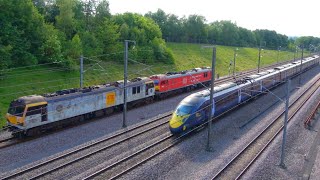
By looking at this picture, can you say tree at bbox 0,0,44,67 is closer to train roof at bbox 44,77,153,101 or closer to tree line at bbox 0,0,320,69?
tree line at bbox 0,0,320,69

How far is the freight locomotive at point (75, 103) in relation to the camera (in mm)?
25062

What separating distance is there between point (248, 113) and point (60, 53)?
2693cm

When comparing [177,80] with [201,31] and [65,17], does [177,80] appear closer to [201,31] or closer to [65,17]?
[65,17]

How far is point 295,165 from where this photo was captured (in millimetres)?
22250

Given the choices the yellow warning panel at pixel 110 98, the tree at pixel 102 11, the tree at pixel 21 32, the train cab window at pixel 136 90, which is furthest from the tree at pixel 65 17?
the yellow warning panel at pixel 110 98

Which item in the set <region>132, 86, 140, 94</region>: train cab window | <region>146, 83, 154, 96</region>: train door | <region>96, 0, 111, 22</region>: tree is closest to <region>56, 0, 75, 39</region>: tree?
<region>96, 0, 111, 22</region>: tree

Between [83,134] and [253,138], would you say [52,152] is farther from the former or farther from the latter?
[253,138]

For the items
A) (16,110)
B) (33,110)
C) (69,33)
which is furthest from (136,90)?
(69,33)

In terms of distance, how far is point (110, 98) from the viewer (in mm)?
32594

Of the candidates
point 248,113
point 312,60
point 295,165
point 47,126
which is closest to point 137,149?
point 47,126

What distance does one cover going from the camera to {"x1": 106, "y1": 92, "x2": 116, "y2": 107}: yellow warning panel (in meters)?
32.2

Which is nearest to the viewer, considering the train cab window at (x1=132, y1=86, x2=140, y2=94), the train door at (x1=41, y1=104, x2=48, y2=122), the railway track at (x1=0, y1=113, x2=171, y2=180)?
the railway track at (x1=0, y1=113, x2=171, y2=180)

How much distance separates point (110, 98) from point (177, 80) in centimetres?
1284

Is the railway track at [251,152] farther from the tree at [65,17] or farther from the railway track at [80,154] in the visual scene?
the tree at [65,17]
